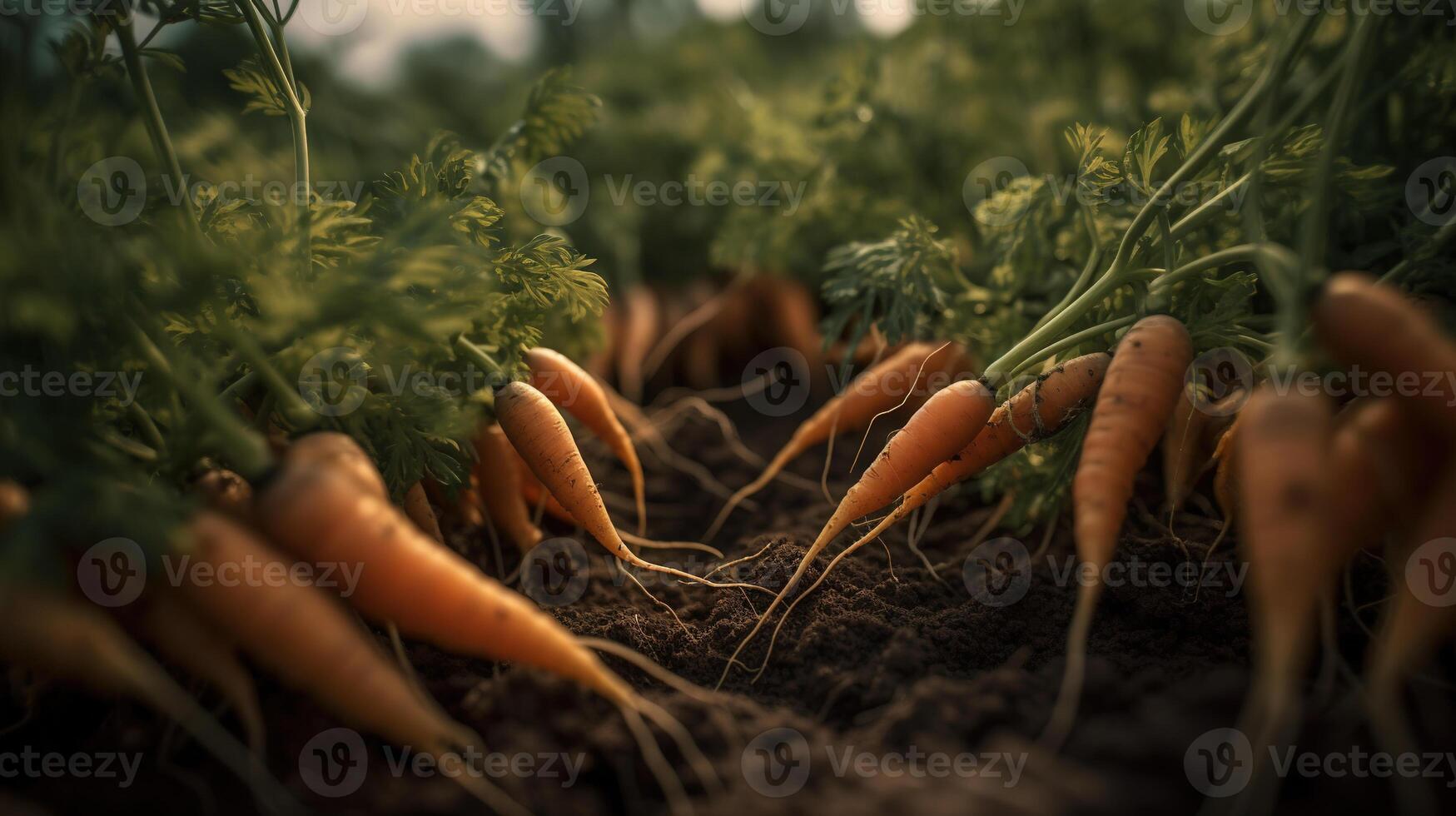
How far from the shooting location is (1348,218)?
90.7 inches

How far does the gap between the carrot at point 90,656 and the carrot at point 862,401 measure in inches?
55.2

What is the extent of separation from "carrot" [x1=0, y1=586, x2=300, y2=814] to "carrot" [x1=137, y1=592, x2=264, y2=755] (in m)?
0.07

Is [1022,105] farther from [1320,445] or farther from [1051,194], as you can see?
[1320,445]

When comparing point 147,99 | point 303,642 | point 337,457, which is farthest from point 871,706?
point 147,99

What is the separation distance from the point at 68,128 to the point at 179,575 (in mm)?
1252

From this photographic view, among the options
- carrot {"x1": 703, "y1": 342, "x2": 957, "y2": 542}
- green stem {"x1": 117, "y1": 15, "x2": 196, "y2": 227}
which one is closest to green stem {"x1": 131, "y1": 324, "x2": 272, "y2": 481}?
green stem {"x1": 117, "y1": 15, "x2": 196, "y2": 227}

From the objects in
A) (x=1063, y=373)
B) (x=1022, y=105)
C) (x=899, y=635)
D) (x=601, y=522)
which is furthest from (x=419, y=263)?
(x=1022, y=105)

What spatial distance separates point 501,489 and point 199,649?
3.16 ft

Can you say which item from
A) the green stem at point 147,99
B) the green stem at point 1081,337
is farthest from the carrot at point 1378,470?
the green stem at point 147,99

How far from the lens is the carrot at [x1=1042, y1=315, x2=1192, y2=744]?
5.25ft

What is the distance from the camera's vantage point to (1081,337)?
1867 mm

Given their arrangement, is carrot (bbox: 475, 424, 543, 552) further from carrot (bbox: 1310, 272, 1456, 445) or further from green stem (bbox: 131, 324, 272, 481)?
carrot (bbox: 1310, 272, 1456, 445)

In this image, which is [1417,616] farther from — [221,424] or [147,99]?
[147,99]

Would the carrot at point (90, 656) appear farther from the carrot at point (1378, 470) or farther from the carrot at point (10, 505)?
the carrot at point (1378, 470)
